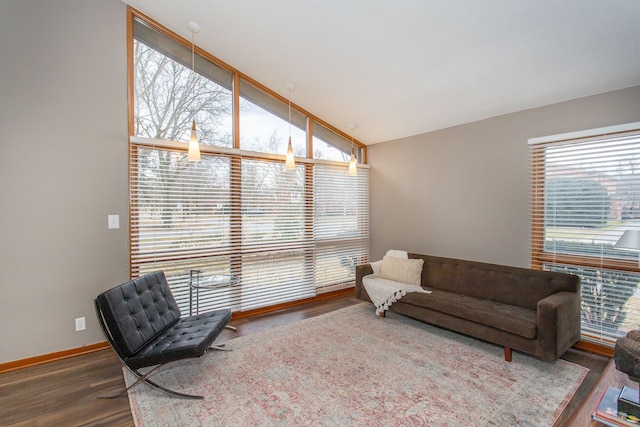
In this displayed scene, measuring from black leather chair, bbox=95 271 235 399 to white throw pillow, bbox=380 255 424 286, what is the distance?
2.26 m

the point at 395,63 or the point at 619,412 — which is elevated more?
the point at 395,63

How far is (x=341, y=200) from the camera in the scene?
5168mm

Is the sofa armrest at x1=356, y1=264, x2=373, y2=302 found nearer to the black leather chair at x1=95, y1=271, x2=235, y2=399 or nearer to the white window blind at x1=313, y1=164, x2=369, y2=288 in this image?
the white window blind at x1=313, y1=164, x2=369, y2=288

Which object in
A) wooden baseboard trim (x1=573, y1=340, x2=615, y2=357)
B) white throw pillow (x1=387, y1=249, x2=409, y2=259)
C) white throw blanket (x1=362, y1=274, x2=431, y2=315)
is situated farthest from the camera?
white throw pillow (x1=387, y1=249, x2=409, y2=259)

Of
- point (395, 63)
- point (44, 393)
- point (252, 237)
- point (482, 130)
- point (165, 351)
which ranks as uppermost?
point (395, 63)

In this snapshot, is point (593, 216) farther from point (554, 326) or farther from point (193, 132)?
point (193, 132)

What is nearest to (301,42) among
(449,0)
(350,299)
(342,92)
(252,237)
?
(342,92)

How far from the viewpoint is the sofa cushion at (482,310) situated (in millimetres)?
2762

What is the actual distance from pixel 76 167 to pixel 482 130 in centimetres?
471

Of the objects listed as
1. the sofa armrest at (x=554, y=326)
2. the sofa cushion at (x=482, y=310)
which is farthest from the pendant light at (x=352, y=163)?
the sofa armrest at (x=554, y=326)

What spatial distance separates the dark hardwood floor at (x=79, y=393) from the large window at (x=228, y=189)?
994 mm

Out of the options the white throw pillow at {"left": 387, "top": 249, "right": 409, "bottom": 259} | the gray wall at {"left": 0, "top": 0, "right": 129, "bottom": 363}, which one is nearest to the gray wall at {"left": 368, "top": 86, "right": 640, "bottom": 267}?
the white throw pillow at {"left": 387, "top": 249, "right": 409, "bottom": 259}

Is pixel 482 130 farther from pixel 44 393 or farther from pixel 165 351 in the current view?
pixel 44 393

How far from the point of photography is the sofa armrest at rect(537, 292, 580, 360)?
8.48 ft
